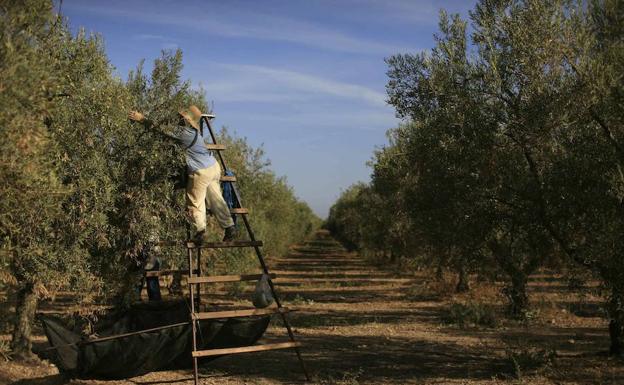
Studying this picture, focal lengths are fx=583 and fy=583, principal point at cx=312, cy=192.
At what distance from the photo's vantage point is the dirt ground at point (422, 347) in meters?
10.7

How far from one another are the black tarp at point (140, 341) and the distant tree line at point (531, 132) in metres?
4.78

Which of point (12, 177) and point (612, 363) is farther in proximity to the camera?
Answer: point (612, 363)

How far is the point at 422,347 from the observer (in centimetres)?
1380

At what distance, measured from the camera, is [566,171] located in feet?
31.4

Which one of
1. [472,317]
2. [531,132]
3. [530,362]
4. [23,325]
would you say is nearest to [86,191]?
[23,325]

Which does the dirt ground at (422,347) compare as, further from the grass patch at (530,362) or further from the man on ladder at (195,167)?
the man on ladder at (195,167)

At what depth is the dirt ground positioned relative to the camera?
10719mm

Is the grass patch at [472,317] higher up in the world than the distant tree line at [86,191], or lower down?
lower down

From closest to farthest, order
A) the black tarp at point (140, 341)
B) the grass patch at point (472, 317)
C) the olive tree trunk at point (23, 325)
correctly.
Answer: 1. the black tarp at point (140, 341)
2. the olive tree trunk at point (23, 325)
3. the grass patch at point (472, 317)

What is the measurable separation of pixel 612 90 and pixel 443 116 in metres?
3.09

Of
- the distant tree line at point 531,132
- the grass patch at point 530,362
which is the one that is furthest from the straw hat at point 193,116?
the grass patch at point 530,362

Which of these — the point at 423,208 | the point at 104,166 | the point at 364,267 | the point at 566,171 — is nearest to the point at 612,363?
the point at 566,171

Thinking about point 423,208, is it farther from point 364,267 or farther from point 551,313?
point 364,267

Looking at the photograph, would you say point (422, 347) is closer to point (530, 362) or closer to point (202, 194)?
point (530, 362)
